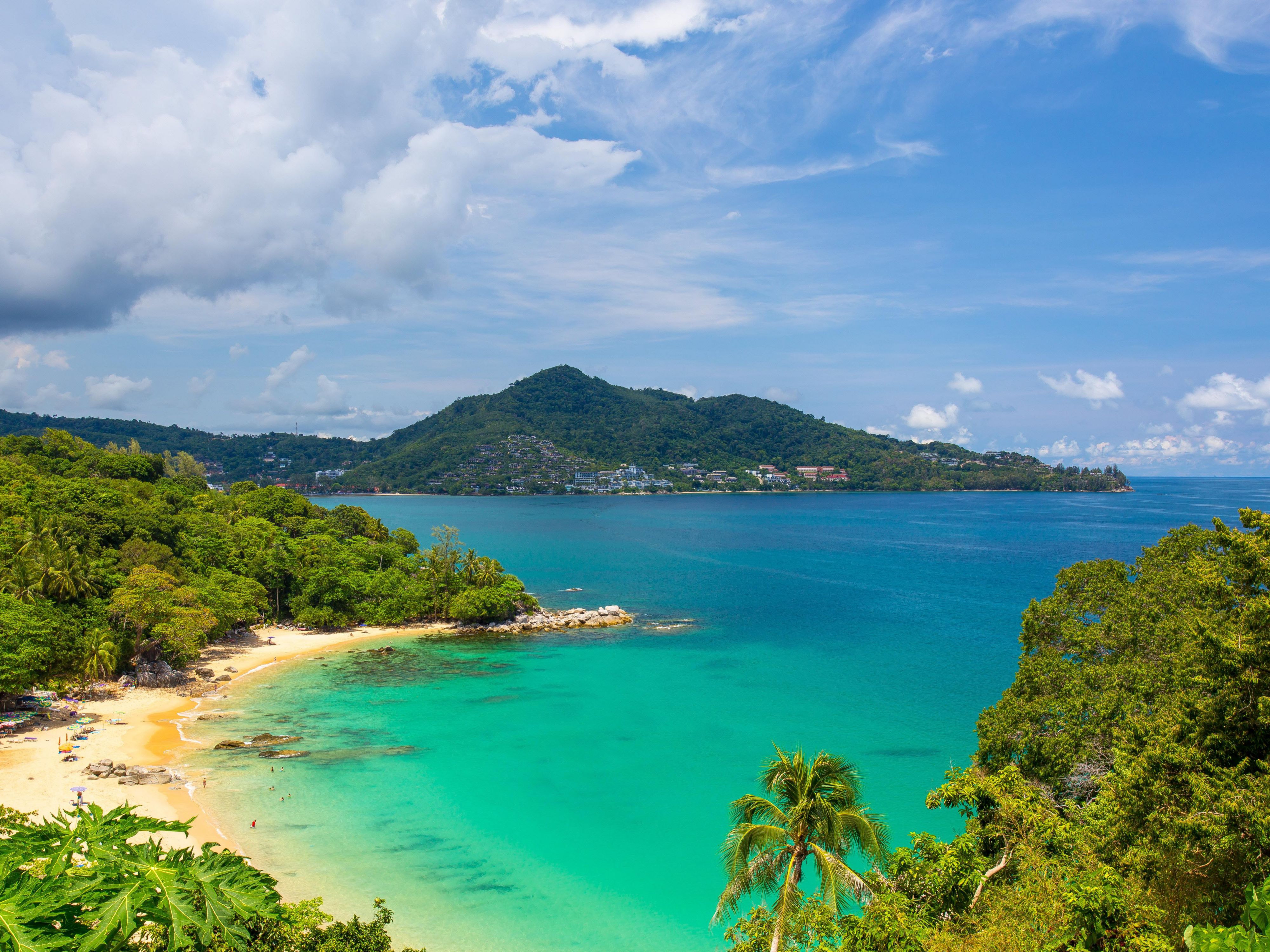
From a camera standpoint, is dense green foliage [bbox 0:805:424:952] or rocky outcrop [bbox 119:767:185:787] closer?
dense green foliage [bbox 0:805:424:952]

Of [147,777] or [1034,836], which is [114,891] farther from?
[147,777]

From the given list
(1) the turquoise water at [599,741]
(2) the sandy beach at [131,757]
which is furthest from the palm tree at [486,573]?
(2) the sandy beach at [131,757]

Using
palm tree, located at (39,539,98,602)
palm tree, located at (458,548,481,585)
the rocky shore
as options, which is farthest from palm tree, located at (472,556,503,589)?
palm tree, located at (39,539,98,602)

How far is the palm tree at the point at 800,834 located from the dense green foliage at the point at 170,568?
1236 inches

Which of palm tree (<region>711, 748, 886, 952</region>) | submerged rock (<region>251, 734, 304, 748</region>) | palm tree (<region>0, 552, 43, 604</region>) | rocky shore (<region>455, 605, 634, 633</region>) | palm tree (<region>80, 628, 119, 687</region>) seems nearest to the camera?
palm tree (<region>711, 748, 886, 952</region>)

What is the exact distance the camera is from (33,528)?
38.3m

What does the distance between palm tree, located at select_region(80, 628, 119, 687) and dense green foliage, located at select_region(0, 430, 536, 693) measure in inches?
2.1

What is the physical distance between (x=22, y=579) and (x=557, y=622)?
34.4 metres

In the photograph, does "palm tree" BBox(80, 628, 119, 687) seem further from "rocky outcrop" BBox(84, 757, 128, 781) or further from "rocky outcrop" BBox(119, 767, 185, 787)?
"rocky outcrop" BBox(119, 767, 185, 787)

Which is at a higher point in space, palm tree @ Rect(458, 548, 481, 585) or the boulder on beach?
palm tree @ Rect(458, 548, 481, 585)

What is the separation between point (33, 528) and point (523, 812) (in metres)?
34.6

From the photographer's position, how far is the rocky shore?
5425 cm

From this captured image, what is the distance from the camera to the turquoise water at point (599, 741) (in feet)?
66.4

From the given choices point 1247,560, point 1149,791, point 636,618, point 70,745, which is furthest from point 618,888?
point 636,618
